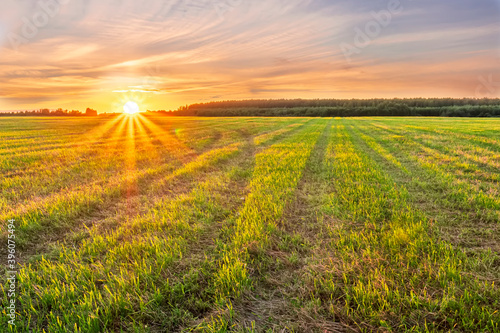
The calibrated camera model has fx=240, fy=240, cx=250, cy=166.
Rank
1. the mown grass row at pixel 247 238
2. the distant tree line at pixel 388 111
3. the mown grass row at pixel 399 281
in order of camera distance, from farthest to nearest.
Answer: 1. the distant tree line at pixel 388 111
2. the mown grass row at pixel 247 238
3. the mown grass row at pixel 399 281

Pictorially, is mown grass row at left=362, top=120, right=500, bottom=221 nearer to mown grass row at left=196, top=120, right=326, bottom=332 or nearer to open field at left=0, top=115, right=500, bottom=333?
open field at left=0, top=115, right=500, bottom=333

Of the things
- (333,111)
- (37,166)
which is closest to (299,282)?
(37,166)

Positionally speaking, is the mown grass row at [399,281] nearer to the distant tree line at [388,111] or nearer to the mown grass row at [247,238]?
the mown grass row at [247,238]

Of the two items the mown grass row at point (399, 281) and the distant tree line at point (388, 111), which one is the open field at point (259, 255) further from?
the distant tree line at point (388, 111)

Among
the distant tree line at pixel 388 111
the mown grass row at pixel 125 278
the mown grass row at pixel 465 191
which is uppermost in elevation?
the distant tree line at pixel 388 111

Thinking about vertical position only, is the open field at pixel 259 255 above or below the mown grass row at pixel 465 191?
below

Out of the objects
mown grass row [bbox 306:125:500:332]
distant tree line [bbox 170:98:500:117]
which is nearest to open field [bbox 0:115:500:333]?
mown grass row [bbox 306:125:500:332]

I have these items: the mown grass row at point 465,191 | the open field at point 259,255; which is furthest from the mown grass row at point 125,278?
the mown grass row at point 465,191

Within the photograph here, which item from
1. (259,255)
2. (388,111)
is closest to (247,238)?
(259,255)

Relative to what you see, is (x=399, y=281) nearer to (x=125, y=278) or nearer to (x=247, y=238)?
(x=247, y=238)

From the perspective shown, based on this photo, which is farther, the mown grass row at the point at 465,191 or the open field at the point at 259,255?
the mown grass row at the point at 465,191

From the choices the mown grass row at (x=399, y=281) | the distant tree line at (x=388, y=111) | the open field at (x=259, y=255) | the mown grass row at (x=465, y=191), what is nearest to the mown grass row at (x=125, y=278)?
the open field at (x=259, y=255)

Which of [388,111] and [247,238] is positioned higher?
[388,111]

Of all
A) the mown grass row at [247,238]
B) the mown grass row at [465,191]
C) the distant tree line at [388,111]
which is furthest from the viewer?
the distant tree line at [388,111]
